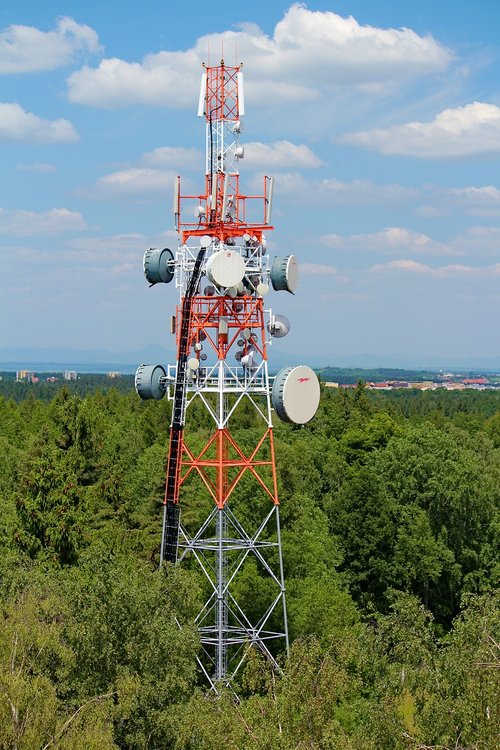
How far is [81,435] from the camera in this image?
1804 inches

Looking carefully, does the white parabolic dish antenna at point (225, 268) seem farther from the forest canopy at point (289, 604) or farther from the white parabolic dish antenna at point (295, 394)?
the forest canopy at point (289, 604)

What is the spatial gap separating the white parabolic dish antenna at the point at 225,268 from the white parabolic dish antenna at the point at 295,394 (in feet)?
10.7

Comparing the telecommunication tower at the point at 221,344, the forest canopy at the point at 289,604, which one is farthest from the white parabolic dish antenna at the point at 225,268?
the forest canopy at the point at 289,604

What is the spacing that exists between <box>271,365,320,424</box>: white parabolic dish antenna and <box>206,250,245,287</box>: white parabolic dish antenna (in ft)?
10.7

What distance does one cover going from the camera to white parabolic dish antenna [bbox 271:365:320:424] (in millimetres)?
29564

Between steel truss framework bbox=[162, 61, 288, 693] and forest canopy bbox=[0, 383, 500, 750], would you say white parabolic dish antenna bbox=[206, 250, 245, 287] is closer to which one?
steel truss framework bbox=[162, 61, 288, 693]

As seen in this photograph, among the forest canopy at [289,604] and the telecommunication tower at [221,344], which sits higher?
the telecommunication tower at [221,344]

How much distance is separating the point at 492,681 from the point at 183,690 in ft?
26.2

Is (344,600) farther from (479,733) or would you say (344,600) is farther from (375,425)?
(375,425)

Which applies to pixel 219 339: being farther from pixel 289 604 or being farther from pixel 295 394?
pixel 289 604

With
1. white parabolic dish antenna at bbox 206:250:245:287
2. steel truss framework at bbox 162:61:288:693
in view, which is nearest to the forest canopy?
steel truss framework at bbox 162:61:288:693

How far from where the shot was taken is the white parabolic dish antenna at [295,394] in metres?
29.6

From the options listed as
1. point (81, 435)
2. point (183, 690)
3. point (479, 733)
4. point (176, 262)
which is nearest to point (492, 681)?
point (479, 733)

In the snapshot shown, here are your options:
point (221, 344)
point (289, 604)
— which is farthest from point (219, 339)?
point (289, 604)
